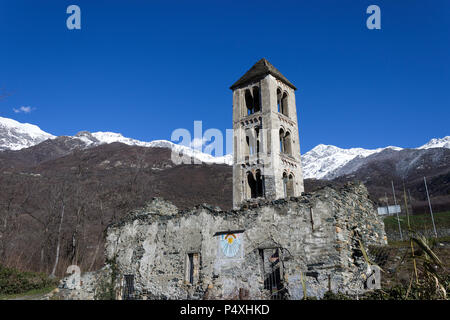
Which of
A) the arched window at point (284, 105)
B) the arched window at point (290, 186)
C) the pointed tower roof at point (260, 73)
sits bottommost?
the arched window at point (290, 186)

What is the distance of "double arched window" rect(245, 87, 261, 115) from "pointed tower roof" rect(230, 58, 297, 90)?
2.94ft

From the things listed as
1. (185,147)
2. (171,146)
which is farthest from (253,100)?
(171,146)

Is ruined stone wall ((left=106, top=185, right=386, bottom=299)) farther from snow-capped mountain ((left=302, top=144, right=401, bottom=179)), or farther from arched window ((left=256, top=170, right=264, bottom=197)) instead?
snow-capped mountain ((left=302, top=144, right=401, bottom=179))

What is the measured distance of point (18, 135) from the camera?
12800 centimetres

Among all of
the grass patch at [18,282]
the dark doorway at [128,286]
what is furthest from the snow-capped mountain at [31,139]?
the dark doorway at [128,286]

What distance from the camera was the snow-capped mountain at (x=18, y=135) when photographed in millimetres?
115662

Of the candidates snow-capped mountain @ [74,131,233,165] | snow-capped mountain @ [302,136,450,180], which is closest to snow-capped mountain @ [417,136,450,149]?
snow-capped mountain @ [302,136,450,180]

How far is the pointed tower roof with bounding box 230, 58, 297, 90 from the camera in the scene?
2570 cm

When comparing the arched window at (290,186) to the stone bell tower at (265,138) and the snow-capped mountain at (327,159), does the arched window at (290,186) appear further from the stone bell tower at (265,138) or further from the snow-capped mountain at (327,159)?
the snow-capped mountain at (327,159)

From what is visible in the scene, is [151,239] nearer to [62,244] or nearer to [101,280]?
[101,280]

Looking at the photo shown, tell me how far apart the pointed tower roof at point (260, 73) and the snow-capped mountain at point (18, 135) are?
363 ft
